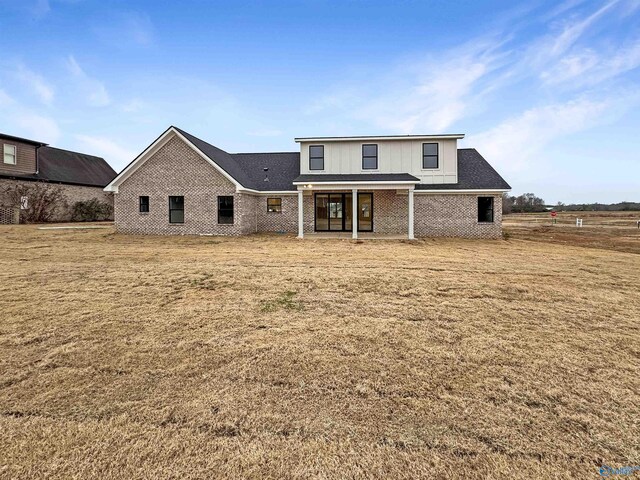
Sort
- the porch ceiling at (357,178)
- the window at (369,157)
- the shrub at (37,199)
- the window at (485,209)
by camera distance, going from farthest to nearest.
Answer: the shrub at (37,199), the window at (369,157), the window at (485,209), the porch ceiling at (357,178)

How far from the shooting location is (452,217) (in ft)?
62.0

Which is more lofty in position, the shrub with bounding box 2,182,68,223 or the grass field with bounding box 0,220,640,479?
the shrub with bounding box 2,182,68,223

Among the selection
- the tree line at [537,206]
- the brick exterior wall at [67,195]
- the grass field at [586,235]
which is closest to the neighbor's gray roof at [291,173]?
the grass field at [586,235]

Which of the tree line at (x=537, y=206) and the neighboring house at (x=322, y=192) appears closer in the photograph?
the neighboring house at (x=322, y=192)

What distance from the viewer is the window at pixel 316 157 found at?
20.5 meters

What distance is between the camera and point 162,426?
2455 mm

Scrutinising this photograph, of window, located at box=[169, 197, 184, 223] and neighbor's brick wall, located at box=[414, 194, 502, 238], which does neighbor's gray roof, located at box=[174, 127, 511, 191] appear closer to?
neighbor's brick wall, located at box=[414, 194, 502, 238]

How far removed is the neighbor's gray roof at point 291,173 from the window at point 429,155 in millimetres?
1373

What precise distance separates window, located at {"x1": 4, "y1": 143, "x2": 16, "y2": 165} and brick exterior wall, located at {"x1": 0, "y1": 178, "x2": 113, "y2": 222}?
1934 millimetres

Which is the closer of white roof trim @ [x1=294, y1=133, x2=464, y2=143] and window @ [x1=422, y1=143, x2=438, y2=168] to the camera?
white roof trim @ [x1=294, y1=133, x2=464, y2=143]

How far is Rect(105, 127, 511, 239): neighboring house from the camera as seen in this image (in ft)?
60.9

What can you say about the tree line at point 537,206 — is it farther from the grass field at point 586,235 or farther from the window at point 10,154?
the window at point 10,154

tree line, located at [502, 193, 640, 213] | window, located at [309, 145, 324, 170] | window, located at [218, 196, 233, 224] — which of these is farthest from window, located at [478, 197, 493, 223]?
tree line, located at [502, 193, 640, 213]

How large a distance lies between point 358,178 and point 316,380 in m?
16.4
